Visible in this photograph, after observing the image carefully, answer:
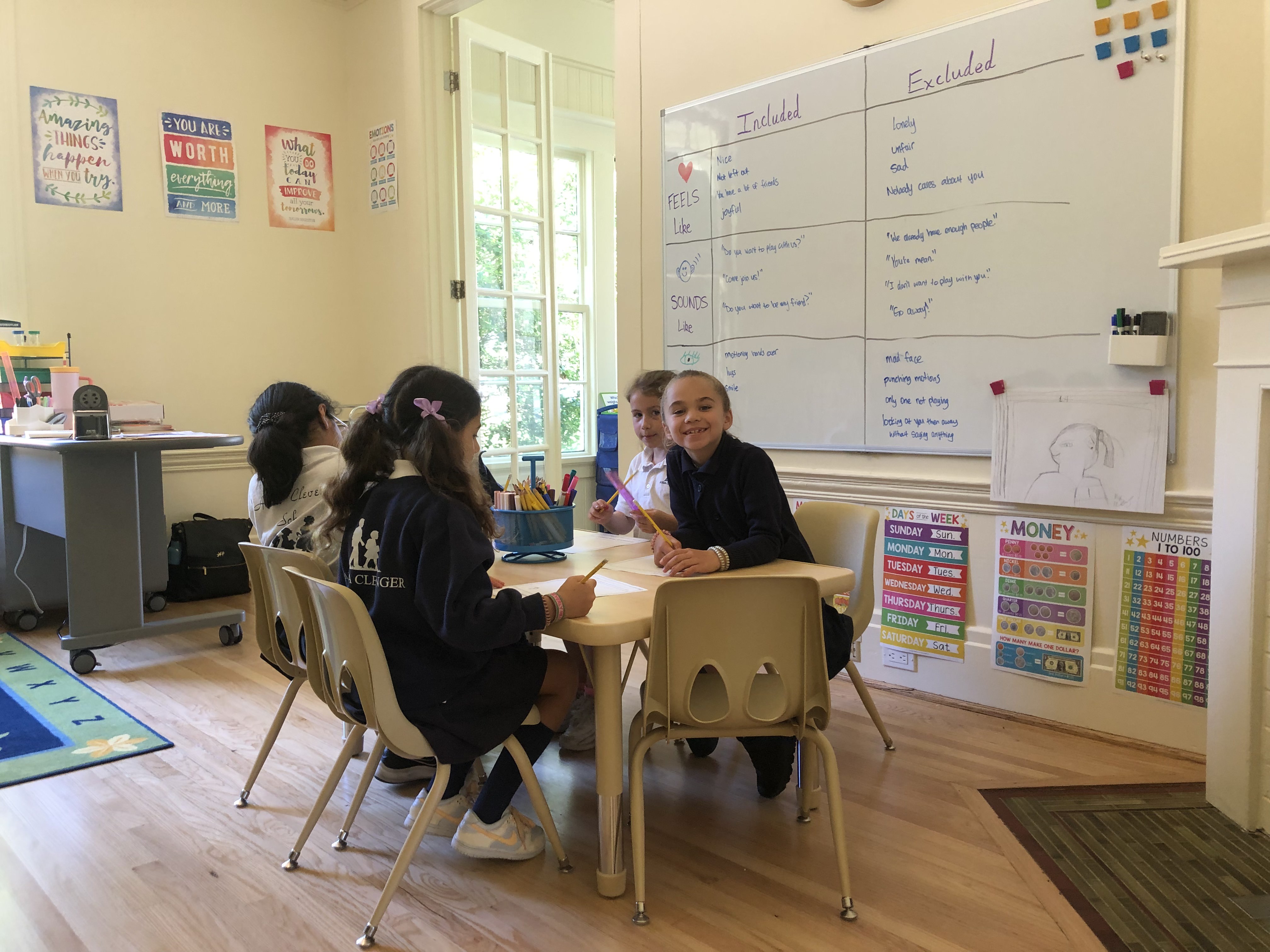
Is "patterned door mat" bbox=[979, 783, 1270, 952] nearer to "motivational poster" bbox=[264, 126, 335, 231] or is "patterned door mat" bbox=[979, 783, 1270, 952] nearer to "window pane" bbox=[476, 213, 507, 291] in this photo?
"window pane" bbox=[476, 213, 507, 291]

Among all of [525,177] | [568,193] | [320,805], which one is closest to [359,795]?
[320,805]

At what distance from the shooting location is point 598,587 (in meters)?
1.89

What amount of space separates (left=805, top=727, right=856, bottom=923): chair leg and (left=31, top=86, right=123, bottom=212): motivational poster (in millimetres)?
4135

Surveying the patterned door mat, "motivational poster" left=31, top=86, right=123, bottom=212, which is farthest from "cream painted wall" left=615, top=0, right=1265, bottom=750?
"motivational poster" left=31, top=86, right=123, bottom=212

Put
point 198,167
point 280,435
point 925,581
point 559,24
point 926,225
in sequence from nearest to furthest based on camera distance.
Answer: point 280,435 → point 926,225 → point 925,581 → point 198,167 → point 559,24

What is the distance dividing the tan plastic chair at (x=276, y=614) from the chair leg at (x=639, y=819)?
2.15 ft

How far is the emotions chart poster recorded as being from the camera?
2.60 m

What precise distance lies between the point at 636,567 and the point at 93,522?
7.31 feet

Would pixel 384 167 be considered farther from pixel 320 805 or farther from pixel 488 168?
pixel 320 805

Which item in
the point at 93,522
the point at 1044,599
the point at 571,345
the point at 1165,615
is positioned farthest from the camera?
the point at 571,345

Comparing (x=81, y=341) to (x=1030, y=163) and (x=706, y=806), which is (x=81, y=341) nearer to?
(x=706, y=806)

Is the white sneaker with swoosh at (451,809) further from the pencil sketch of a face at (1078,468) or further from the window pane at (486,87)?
the window pane at (486,87)

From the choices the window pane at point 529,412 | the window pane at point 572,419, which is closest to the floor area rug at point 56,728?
the window pane at point 529,412

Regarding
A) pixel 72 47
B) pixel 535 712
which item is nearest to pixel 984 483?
pixel 535 712
